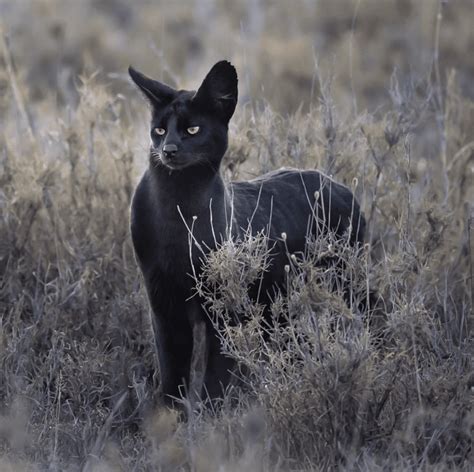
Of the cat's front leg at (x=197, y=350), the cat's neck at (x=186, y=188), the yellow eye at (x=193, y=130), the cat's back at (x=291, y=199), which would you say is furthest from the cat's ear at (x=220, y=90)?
the cat's front leg at (x=197, y=350)

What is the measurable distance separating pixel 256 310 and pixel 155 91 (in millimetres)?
1217

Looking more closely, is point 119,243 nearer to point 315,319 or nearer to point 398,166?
point 398,166

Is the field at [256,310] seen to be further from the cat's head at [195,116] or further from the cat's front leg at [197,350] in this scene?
the cat's head at [195,116]

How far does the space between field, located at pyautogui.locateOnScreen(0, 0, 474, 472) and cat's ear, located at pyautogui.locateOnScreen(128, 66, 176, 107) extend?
820 millimetres

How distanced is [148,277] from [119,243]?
1382 millimetres

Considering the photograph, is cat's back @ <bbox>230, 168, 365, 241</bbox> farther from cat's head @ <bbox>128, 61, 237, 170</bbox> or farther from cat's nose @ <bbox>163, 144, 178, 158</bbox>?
cat's nose @ <bbox>163, 144, 178, 158</bbox>

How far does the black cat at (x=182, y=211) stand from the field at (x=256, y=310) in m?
0.15

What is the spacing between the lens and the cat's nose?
182 inches

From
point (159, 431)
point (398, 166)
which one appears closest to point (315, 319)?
point (159, 431)

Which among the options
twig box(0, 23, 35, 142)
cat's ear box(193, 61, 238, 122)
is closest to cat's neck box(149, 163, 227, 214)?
cat's ear box(193, 61, 238, 122)

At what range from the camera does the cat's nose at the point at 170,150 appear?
4.62m

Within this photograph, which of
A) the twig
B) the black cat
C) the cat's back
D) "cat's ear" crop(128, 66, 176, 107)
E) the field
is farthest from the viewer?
the twig

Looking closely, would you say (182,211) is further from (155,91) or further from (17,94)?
(17,94)

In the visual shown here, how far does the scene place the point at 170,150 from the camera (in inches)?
182
